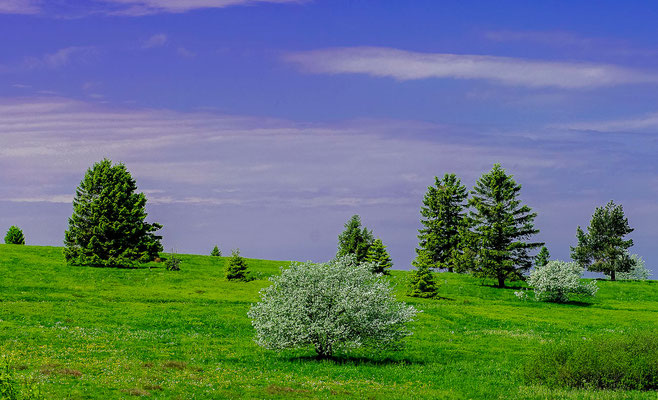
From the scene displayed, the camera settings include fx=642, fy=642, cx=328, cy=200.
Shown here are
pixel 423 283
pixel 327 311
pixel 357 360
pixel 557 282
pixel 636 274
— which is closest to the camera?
pixel 327 311

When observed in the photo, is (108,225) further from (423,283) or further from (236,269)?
(423,283)

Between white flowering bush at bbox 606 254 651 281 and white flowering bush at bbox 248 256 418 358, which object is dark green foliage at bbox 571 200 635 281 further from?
white flowering bush at bbox 248 256 418 358

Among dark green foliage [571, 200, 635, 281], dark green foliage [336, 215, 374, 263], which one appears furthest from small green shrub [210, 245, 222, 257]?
dark green foliage [571, 200, 635, 281]

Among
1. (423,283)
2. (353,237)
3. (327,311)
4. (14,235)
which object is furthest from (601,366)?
(14,235)

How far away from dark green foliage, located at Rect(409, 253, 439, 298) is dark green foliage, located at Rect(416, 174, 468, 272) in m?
34.2

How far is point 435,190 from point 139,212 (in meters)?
48.6

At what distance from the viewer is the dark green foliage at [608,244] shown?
10500cm

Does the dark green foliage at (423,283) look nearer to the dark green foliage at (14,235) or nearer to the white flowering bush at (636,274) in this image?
the white flowering bush at (636,274)

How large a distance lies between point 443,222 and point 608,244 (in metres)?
28.0

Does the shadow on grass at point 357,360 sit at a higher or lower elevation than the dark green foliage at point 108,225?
lower

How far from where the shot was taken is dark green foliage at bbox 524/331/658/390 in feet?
88.4

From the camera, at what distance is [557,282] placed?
2948 inches

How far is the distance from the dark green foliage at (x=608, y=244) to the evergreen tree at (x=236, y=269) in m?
62.0

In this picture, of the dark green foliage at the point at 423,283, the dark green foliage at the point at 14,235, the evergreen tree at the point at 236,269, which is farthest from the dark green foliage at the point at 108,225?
the dark green foliage at the point at 423,283
